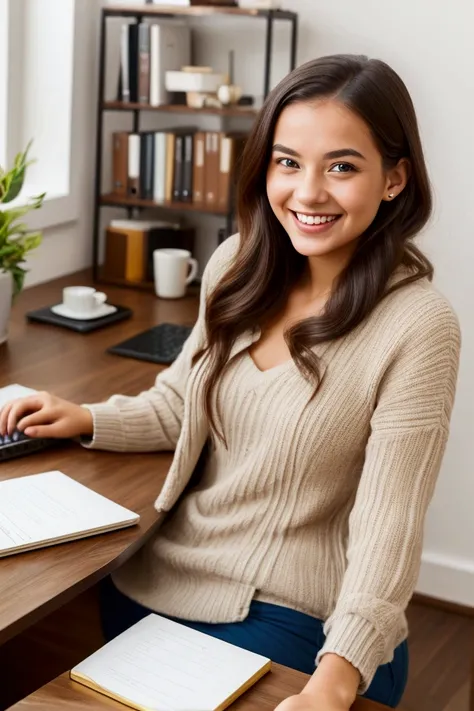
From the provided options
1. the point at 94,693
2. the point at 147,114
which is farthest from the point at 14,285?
the point at 94,693

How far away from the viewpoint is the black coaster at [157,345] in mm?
2037

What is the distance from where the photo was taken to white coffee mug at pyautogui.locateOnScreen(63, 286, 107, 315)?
225cm

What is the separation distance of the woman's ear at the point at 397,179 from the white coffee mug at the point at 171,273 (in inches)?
45.7

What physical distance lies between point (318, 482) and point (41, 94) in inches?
63.2

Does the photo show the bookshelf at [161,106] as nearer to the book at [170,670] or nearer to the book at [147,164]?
the book at [147,164]

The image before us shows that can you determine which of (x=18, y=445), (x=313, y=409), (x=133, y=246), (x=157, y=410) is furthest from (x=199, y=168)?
(x=313, y=409)

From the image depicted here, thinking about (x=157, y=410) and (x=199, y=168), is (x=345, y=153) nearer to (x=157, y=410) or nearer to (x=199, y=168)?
(x=157, y=410)

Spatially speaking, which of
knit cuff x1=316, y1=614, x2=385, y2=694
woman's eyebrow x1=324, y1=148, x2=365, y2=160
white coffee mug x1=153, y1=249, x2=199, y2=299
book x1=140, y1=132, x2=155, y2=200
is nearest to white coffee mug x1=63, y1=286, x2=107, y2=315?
white coffee mug x1=153, y1=249, x2=199, y2=299

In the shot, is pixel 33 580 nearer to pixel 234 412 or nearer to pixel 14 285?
pixel 234 412

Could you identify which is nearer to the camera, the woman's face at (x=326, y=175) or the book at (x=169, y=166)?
the woman's face at (x=326, y=175)

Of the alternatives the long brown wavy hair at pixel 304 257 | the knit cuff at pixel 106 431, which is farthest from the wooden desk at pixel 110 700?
the knit cuff at pixel 106 431

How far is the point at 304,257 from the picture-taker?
1.54m

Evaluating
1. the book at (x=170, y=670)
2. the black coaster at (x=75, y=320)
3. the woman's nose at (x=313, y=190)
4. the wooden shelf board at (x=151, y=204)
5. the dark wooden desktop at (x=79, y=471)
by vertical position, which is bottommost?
the book at (x=170, y=670)

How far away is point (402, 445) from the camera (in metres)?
1.28
